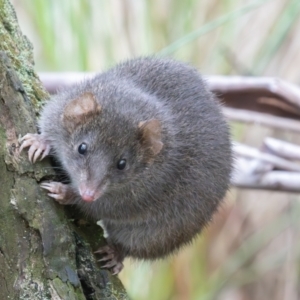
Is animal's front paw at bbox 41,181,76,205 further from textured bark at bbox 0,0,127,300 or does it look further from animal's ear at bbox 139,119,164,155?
animal's ear at bbox 139,119,164,155

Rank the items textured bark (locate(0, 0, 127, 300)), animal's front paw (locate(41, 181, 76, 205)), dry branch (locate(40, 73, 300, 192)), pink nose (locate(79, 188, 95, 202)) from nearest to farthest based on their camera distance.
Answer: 1. textured bark (locate(0, 0, 127, 300))
2. animal's front paw (locate(41, 181, 76, 205))
3. pink nose (locate(79, 188, 95, 202))
4. dry branch (locate(40, 73, 300, 192))

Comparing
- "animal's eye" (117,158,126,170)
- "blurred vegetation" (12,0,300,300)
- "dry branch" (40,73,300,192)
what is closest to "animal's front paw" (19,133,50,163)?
"animal's eye" (117,158,126,170)

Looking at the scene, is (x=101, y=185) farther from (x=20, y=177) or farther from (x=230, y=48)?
(x=230, y=48)

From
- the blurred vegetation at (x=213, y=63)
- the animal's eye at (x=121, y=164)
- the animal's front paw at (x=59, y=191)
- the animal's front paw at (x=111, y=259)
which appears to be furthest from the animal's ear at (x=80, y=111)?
the blurred vegetation at (x=213, y=63)

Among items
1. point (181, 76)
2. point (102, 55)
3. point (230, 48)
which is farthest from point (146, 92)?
point (230, 48)

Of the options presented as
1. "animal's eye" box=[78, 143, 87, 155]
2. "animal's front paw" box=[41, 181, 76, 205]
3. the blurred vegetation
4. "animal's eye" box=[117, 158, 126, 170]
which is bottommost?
the blurred vegetation

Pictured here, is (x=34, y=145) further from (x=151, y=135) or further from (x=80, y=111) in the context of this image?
(x=151, y=135)

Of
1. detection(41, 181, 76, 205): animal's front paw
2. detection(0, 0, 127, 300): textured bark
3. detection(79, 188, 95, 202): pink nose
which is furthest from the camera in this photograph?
detection(79, 188, 95, 202): pink nose

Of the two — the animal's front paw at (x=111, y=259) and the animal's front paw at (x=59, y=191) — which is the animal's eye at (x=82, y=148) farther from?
the animal's front paw at (x=111, y=259)
